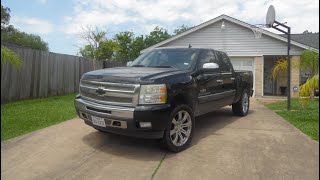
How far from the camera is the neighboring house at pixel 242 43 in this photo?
15.3 metres

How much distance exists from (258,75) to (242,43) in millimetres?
1888

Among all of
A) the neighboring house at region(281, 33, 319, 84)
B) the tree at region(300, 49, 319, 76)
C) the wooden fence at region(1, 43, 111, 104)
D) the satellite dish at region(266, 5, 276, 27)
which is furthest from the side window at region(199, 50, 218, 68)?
the neighboring house at region(281, 33, 319, 84)

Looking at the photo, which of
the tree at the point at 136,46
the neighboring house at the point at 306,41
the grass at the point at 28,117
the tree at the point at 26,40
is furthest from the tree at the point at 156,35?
the grass at the point at 28,117

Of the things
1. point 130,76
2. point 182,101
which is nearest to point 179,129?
point 182,101

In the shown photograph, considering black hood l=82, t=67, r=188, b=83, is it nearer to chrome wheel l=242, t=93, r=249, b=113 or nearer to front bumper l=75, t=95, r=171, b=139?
front bumper l=75, t=95, r=171, b=139

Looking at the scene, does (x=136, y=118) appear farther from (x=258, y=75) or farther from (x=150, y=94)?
(x=258, y=75)

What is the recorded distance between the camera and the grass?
607 cm

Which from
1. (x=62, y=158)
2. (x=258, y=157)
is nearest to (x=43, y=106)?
(x=62, y=158)

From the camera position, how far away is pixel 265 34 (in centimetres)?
1538

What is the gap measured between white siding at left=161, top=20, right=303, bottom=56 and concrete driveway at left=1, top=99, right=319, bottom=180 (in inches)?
387

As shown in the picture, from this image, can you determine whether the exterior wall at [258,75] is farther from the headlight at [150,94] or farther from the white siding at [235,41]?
the headlight at [150,94]

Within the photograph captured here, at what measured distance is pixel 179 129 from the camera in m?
4.99

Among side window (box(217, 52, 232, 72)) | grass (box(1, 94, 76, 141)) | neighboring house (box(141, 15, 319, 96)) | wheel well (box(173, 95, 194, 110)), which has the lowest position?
grass (box(1, 94, 76, 141))

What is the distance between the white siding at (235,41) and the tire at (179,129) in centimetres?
1160
